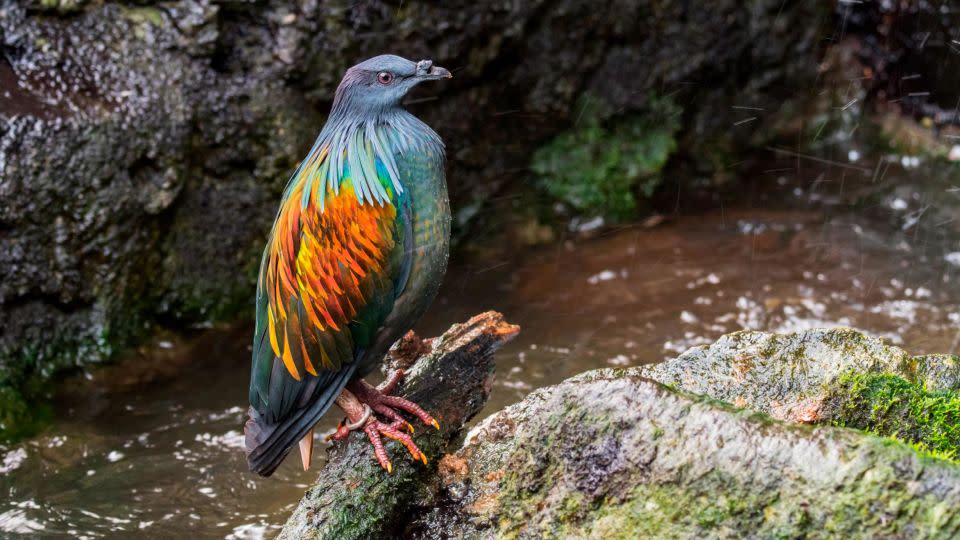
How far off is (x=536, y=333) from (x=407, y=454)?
9.49 ft

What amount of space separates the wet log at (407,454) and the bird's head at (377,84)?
0.98m

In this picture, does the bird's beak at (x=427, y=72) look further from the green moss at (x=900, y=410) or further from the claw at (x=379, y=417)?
the green moss at (x=900, y=410)

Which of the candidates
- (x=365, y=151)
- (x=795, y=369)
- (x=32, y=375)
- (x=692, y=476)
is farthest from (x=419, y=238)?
(x=32, y=375)

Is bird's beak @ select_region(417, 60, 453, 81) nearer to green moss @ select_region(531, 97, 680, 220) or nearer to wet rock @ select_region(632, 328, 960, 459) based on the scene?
wet rock @ select_region(632, 328, 960, 459)

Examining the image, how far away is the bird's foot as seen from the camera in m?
3.28

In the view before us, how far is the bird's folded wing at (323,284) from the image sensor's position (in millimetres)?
3289

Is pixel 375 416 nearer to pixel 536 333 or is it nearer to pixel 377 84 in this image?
pixel 377 84

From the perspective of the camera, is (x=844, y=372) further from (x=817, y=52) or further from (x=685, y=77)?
(x=817, y=52)

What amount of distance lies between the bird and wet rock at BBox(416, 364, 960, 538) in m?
0.57

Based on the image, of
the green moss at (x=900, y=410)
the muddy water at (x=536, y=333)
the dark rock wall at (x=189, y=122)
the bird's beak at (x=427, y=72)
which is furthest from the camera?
the dark rock wall at (x=189, y=122)

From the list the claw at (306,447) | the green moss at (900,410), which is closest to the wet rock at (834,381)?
the green moss at (900,410)

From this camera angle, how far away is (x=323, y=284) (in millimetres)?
3309

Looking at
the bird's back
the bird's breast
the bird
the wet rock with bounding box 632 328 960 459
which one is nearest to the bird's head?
the bird

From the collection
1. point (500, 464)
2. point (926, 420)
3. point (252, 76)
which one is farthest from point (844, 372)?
point (252, 76)
